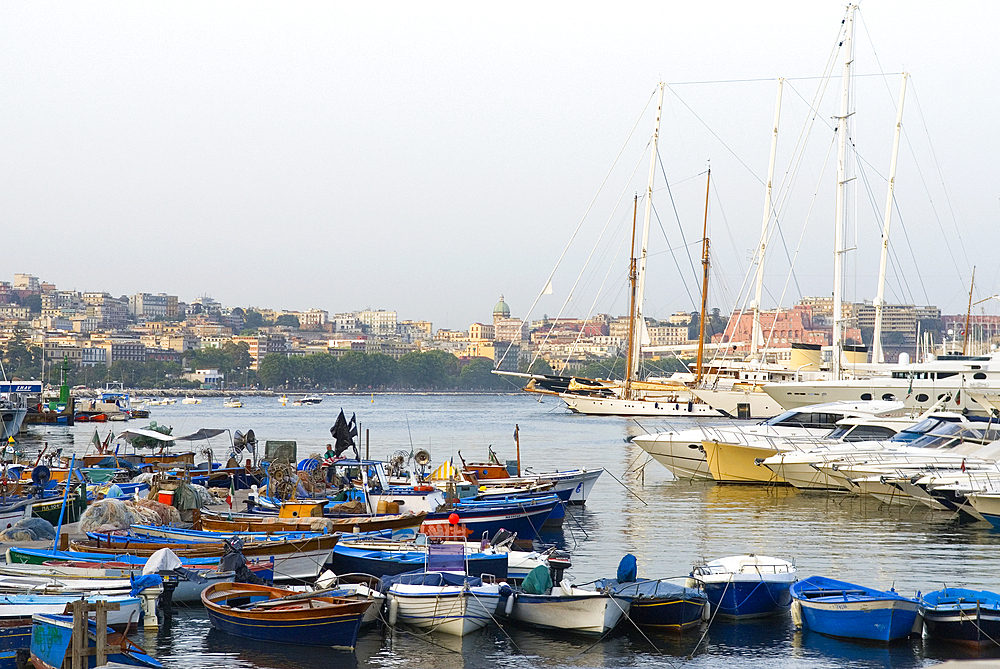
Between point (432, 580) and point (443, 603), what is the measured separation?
825 mm

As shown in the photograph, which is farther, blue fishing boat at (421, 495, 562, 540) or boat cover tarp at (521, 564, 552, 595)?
blue fishing boat at (421, 495, 562, 540)

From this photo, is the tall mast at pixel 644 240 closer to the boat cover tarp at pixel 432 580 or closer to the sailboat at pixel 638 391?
the sailboat at pixel 638 391

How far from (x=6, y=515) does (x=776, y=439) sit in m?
20.4

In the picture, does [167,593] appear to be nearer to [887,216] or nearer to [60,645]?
[60,645]

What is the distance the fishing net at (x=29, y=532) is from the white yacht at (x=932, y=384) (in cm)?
3354

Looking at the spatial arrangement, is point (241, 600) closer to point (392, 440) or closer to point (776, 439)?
point (776, 439)

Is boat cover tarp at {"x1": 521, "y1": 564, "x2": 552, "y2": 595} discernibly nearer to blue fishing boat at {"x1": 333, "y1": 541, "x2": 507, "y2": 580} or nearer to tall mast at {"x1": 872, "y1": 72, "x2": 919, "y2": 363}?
blue fishing boat at {"x1": 333, "y1": 541, "x2": 507, "y2": 580}

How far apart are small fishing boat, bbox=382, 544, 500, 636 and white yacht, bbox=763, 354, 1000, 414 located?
31384 millimetres

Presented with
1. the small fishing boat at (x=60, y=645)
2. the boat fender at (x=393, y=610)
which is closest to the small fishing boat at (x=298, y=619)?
the boat fender at (x=393, y=610)

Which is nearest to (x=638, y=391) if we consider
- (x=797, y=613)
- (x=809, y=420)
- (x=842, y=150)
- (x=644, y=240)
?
(x=644, y=240)

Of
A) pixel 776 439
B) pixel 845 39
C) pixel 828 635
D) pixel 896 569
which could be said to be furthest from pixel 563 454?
pixel 828 635

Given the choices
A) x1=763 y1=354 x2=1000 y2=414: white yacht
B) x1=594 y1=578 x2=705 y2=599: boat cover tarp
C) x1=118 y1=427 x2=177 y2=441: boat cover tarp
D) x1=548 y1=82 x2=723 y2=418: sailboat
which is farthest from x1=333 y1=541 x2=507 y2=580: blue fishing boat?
x1=548 y1=82 x2=723 y2=418: sailboat

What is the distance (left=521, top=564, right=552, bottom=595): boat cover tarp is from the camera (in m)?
15.9

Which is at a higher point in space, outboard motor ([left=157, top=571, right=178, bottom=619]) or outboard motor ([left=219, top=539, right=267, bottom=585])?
outboard motor ([left=219, top=539, right=267, bottom=585])
